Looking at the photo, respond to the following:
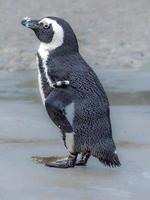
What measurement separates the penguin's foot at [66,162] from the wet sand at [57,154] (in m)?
0.04

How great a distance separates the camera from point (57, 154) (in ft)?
20.5

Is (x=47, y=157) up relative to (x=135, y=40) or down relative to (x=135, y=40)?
up

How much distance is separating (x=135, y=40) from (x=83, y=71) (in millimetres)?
7400

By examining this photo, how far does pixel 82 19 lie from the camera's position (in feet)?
47.4

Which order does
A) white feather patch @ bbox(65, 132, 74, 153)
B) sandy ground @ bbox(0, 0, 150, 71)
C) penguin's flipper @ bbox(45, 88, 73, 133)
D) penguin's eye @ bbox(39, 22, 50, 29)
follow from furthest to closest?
sandy ground @ bbox(0, 0, 150, 71), penguin's eye @ bbox(39, 22, 50, 29), white feather patch @ bbox(65, 132, 74, 153), penguin's flipper @ bbox(45, 88, 73, 133)

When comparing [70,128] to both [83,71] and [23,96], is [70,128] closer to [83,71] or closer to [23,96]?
[83,71]

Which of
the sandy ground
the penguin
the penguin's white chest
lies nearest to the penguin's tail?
the penguin

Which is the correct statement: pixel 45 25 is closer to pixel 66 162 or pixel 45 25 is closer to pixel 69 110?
pixel 69 110

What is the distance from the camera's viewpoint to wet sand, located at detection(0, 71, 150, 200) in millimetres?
5219

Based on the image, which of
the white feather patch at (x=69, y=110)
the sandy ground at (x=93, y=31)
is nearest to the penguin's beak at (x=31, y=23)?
the white feather patch at (x=69, y=110)

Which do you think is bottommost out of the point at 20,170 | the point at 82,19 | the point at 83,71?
the point at 82,19

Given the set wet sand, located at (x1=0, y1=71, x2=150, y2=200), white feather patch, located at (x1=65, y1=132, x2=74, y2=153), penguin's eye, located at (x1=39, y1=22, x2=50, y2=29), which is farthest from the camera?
penguin's eye, located at (x1=39, y1=22, x2=50, y2=29)

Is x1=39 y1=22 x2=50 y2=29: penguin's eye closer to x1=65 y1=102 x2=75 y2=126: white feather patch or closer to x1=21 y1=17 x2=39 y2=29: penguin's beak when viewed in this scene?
x1=21 y1=17 x2=39 y2=29: penguin's beak

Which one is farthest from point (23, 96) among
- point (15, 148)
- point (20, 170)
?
point (20, 170)
